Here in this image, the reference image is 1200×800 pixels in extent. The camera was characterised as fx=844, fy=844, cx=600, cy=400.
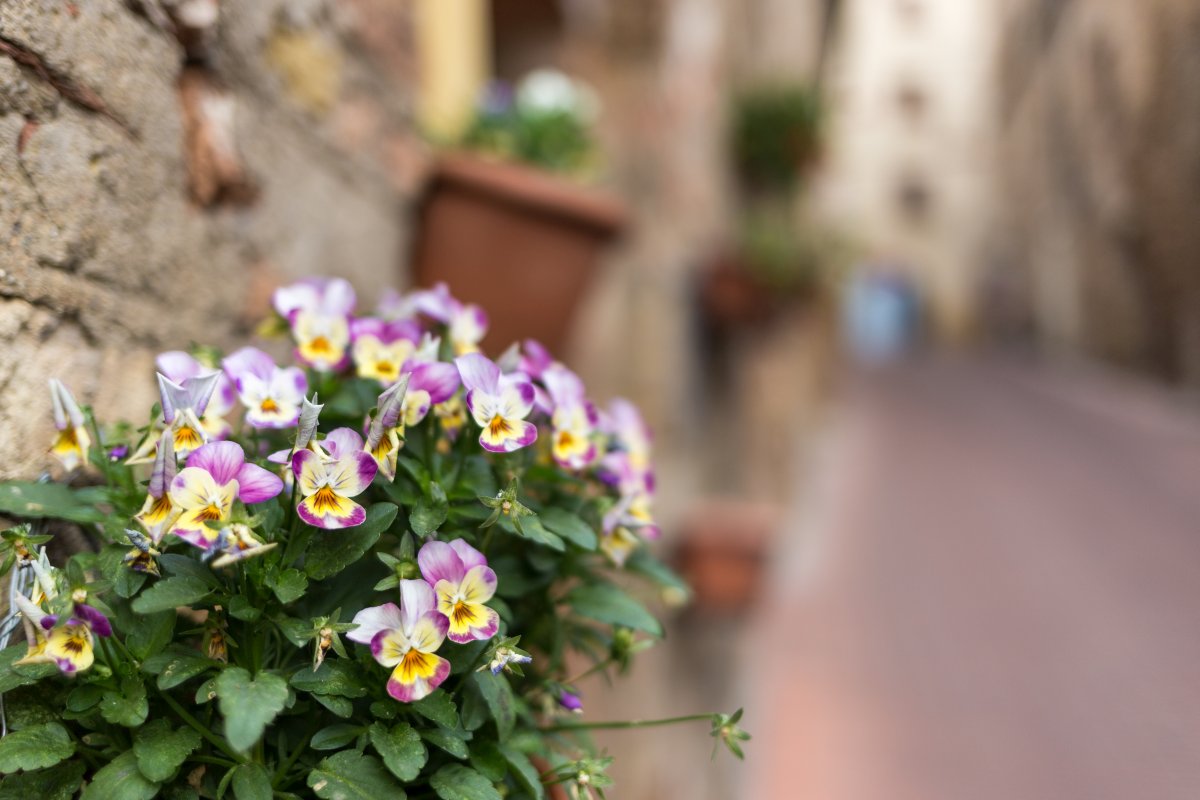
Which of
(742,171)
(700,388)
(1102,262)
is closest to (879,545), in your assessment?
(700,388)

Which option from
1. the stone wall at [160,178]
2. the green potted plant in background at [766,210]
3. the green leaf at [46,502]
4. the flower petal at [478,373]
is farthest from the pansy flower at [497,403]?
the green potted plant in background at [766,210]

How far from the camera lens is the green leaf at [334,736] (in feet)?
2.11

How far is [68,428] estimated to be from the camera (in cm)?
74

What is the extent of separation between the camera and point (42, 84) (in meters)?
0.82

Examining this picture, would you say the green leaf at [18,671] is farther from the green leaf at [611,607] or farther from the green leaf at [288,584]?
the green leaf at [611,607]

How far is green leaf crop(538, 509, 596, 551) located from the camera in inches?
29.2

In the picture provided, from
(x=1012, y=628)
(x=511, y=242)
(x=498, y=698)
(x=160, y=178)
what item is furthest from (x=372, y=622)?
(x=1012, y=628)

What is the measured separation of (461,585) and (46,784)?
34cm

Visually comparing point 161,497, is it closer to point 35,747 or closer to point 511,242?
point 35,747

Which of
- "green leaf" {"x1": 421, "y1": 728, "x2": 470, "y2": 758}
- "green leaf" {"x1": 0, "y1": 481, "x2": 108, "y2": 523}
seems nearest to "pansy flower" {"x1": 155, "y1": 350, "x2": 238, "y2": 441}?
"green leaf" {"x1": 0, "y1": 481, "x2": 108, "y2": 523}

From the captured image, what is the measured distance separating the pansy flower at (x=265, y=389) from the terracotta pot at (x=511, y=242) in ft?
3.06

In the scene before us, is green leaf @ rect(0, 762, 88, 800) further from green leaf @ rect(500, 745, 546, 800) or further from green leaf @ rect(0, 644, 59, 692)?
green leaf @ rect(500, 745, 546, 800)

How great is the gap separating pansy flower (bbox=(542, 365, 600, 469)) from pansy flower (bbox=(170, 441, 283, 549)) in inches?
10.3

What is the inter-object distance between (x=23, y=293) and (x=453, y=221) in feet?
3.18
